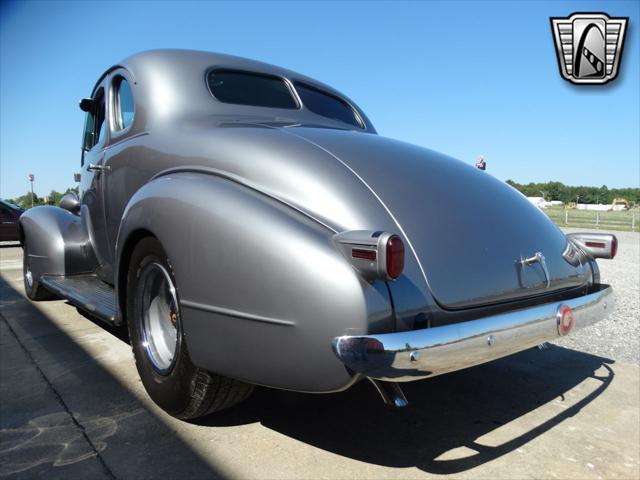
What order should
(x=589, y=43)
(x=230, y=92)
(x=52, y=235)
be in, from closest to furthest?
(x=230, y=92) → (x=52, y=235) → (x=589, y=43)

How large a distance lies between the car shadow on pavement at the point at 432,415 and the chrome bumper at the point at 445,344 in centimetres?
54

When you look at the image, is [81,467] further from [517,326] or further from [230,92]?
[230,92]

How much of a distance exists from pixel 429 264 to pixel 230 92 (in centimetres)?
181

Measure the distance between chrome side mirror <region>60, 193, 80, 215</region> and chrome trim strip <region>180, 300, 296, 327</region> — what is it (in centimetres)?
275

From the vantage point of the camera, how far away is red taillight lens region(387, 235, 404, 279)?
154 centimetres

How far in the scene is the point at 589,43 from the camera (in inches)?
295

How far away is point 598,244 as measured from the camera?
2.70 metres

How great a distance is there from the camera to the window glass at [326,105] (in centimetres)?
336

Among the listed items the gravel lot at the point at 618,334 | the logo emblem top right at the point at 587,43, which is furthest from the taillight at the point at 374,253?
the logo emblem top right at the point at 587,43

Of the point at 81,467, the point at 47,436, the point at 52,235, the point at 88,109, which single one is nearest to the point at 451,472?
the point at 81,467

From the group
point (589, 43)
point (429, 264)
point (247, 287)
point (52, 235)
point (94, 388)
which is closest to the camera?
point (247, 287)

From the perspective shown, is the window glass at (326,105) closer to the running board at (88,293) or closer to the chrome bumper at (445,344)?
the running board at (88,293)

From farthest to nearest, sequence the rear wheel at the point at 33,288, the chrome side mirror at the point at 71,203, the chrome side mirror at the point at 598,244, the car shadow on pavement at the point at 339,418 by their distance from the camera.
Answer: the rear wheel at the point at 33,288
the chrome side mirror at the point at 71,203
the chrome side mirror at the point at 598,244
the car shadow on pavement at the point at 339,418

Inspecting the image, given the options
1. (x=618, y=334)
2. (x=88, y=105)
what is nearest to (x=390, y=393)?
(x=618, y=334)
